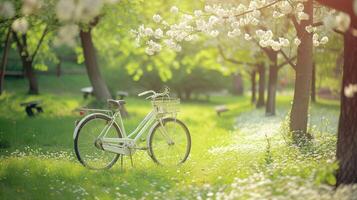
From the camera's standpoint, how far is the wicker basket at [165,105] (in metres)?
10.5

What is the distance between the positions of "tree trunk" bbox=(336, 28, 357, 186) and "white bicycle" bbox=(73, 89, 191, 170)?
3236mm

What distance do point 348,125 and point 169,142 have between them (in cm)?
361

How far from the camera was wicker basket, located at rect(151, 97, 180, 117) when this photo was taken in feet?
34.6

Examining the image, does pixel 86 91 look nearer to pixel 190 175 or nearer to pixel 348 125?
pixel 190 175

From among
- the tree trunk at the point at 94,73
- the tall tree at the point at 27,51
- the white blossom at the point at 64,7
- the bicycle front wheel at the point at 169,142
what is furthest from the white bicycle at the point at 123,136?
the tall tree at the point at 27,51

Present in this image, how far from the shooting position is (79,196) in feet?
28.4

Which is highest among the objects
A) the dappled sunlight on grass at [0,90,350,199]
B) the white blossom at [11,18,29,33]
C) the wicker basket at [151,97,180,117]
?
the white blossom at [11,18,29,33]

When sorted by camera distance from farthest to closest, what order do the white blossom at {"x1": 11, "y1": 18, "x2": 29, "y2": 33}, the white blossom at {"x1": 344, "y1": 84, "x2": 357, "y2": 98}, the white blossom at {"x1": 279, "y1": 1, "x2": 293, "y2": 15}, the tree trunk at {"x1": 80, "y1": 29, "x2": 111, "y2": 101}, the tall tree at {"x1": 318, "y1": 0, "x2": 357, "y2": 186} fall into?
the tree trunk at {"x1": 80, "y1": 29, "x2": 111, "y2": 101}, the white blossom at {"x1": 11, "y1": 18, "x2": 29, "y2": 33}, the white blossom at {"x1": 279, "y1": 1, "x2": 293, "y2": 15}, the tall tree at {"x1": 318, "y1": 0, "x2": 357, "y2": 186}, the white blossom at {"x1": 344, "y1": 84, "x2": 357, "y2": 98}

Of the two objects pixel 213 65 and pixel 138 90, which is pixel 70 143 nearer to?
pixel 213 65

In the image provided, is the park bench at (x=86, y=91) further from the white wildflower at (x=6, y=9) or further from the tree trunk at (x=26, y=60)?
the white wildflower at (x=6, y=9)

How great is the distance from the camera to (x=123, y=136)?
10.5 metres

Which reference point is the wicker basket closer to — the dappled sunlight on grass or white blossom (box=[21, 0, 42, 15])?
the dappled sunlight on grass

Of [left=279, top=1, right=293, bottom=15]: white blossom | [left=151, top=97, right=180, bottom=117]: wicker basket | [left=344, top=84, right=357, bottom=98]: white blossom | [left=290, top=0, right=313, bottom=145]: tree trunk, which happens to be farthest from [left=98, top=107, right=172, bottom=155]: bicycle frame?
[left=290, top=0, right=313, bottom=145]: tree trunk

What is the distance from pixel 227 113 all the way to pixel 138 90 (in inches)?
554
